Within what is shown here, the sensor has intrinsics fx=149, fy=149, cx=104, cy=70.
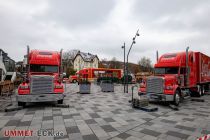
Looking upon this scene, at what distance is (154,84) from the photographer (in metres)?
10.4

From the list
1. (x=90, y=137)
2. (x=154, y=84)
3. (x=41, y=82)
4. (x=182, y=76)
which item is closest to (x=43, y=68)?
(x=41, y=82)

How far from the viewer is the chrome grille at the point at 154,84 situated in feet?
33.2

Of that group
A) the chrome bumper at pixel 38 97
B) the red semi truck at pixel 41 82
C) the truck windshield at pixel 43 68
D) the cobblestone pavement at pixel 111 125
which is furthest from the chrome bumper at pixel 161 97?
the truck windshield at pixel 43 68

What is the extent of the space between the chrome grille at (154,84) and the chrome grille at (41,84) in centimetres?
656

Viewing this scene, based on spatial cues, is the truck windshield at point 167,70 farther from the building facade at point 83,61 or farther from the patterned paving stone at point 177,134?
the building facade at point 83,61

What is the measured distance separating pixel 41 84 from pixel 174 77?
8870mm

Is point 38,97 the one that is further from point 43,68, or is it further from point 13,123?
point 13,123

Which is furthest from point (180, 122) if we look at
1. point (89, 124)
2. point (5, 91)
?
point (5, 91)

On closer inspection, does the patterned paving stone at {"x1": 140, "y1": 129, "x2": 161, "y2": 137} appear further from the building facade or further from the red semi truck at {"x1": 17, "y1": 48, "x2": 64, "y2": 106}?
the building facade

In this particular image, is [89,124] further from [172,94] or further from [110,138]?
[172,94]

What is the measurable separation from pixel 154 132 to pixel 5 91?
14251mm

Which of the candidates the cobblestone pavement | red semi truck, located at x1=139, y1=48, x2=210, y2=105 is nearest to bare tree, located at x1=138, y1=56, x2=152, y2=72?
red semi truck, located at x1=139, y1=48, x2=210, y2=105

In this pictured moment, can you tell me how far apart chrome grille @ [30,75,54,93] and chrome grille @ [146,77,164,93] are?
6564 millimetres

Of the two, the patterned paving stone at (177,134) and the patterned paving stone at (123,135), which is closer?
the patterned paving stone at (123,135)
